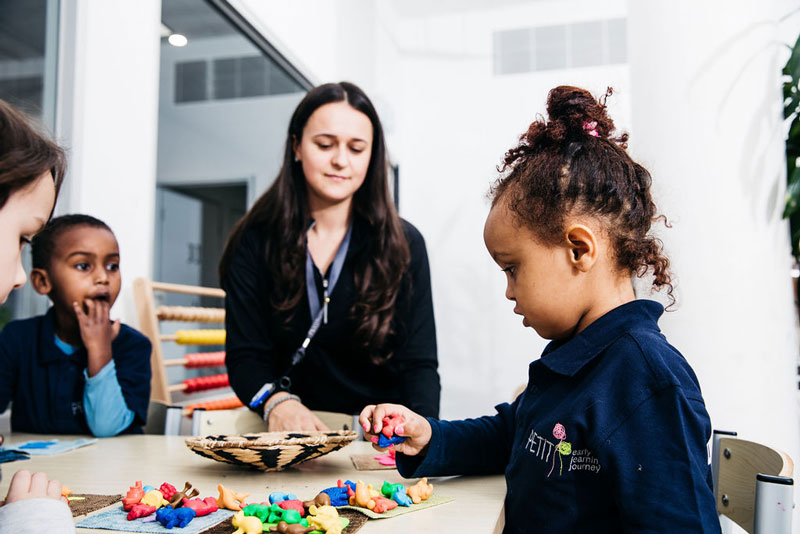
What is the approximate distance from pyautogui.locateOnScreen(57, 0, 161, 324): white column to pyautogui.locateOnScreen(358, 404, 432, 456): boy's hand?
1259mm

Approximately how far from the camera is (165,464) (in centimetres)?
105

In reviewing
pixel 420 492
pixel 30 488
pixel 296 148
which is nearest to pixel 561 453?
pixel 420 492

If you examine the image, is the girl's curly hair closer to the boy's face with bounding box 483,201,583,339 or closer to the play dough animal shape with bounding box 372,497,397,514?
the boy's face with bounding box 483,201,583,339

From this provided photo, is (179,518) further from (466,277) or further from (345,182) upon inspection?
(466,277)

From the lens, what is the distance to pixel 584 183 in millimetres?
872

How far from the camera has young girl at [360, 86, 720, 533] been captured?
0.69m

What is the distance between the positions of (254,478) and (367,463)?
0.19 m

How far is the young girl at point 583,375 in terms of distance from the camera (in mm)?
689

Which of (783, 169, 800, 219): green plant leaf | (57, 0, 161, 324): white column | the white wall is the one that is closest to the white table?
(57, 0, 161, 324): white column

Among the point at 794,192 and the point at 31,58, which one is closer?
the point at 31,58

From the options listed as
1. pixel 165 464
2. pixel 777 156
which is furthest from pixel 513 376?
pixel 165 464

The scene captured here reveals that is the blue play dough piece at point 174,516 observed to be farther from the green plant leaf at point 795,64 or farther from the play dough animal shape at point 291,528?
the green plant leaf at point 795,64

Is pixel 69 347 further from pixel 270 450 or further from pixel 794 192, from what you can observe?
pixel 794 192

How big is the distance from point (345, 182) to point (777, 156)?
1167 mm
